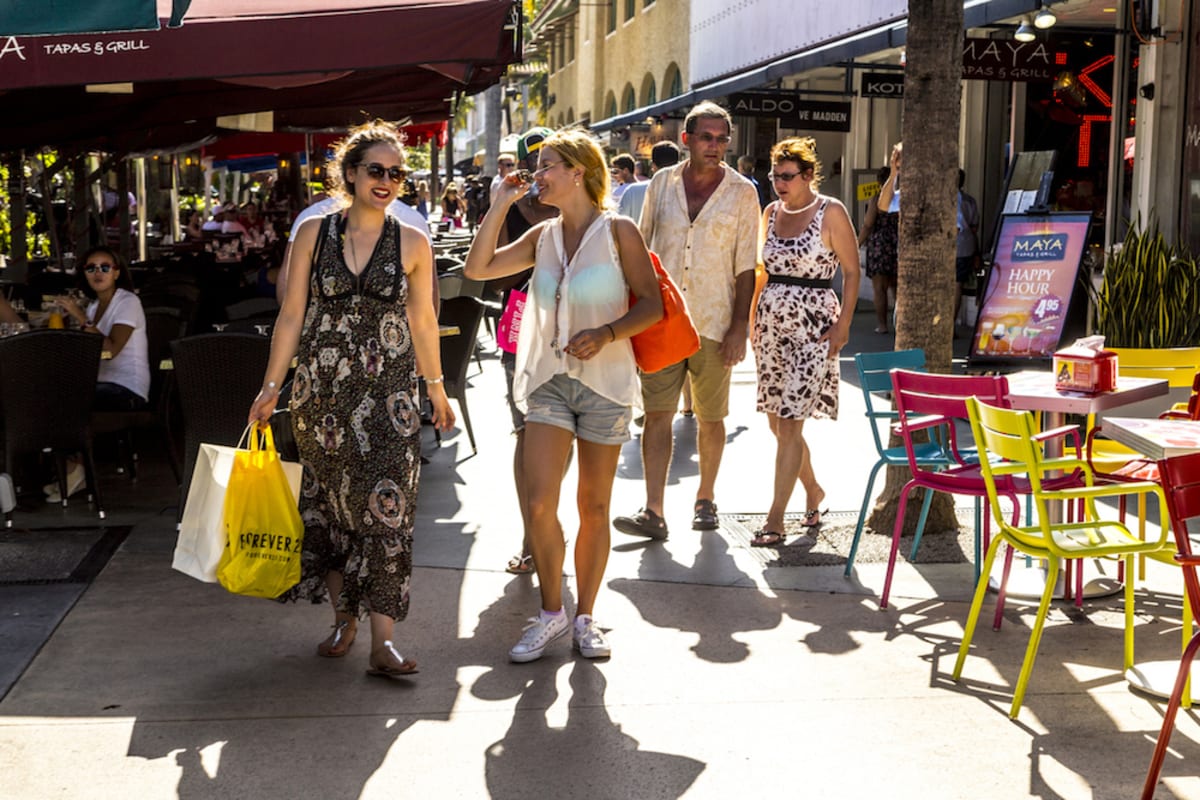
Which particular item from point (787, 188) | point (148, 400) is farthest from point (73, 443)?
point (787, 188)

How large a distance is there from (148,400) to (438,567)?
234cm

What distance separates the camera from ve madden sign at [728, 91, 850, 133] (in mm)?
18969

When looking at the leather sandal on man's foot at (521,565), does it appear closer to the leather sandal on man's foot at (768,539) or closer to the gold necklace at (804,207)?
the leather sandal on man's foot at (768,539)

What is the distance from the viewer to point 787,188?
7.19m

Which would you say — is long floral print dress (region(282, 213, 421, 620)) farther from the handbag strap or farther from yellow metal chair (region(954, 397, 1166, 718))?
yellow metal chair (region(954, 397, 1166, 718))

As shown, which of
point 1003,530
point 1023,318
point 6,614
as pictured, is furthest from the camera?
point 1023,318

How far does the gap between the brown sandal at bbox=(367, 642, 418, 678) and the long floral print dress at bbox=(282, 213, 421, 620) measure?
0.12 m

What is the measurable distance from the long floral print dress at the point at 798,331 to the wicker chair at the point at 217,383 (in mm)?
2348

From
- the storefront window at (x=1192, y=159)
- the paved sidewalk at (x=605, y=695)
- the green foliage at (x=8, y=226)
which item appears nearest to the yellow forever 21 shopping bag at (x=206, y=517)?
the paved sidewalk at (x=605, y=695)

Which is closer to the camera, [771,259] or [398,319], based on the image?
[398,319]

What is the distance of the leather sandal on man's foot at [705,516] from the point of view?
7.57 meters

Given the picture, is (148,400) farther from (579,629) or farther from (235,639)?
(579,629)

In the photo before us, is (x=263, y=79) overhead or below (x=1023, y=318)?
overhead

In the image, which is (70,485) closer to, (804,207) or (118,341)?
(118,341)
